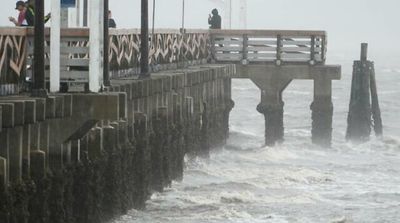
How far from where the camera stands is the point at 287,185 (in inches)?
1110

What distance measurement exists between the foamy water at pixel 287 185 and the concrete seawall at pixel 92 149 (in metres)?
0.79

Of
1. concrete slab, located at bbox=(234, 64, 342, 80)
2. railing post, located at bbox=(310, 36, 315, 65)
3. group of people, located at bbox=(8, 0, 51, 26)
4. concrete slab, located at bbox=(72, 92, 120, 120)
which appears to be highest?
group of people, located at bbox=(8, 0, 51, 26)

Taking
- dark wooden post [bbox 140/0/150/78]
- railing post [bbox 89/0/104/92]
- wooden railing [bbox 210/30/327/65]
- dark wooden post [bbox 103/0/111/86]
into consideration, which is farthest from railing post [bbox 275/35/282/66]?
railing post [bbox 89/0/104/92]

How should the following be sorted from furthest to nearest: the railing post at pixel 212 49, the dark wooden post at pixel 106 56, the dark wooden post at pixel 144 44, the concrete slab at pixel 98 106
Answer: the railing post at pixel 212 49 → the dark wooden post at pixel 144 44 → the dark wooden post at pixel 106 56 → the concrete slab at pixel 98 106

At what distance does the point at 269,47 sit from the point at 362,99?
3.25 meters

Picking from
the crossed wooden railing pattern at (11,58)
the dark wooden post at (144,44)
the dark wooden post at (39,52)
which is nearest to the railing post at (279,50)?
the dark wooden post at (144,44)

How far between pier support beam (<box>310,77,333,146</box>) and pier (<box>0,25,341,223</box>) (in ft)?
0.09

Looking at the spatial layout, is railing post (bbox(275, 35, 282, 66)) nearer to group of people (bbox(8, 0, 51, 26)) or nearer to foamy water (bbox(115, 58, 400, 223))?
foamy water (bbox(115, 58, 400, 223))

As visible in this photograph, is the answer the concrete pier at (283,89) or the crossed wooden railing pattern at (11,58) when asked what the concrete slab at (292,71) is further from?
the crossed wooden railing pattern at (11,58)

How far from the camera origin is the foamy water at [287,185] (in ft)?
75.8

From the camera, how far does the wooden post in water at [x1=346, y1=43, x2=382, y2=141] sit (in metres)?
38.6

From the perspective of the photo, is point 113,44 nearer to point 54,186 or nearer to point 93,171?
point 93,171

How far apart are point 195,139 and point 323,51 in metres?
8.42

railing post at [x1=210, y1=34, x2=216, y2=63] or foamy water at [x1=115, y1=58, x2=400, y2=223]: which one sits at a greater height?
railing post at [x1=210, y1=34, x2=216, y2=63]
